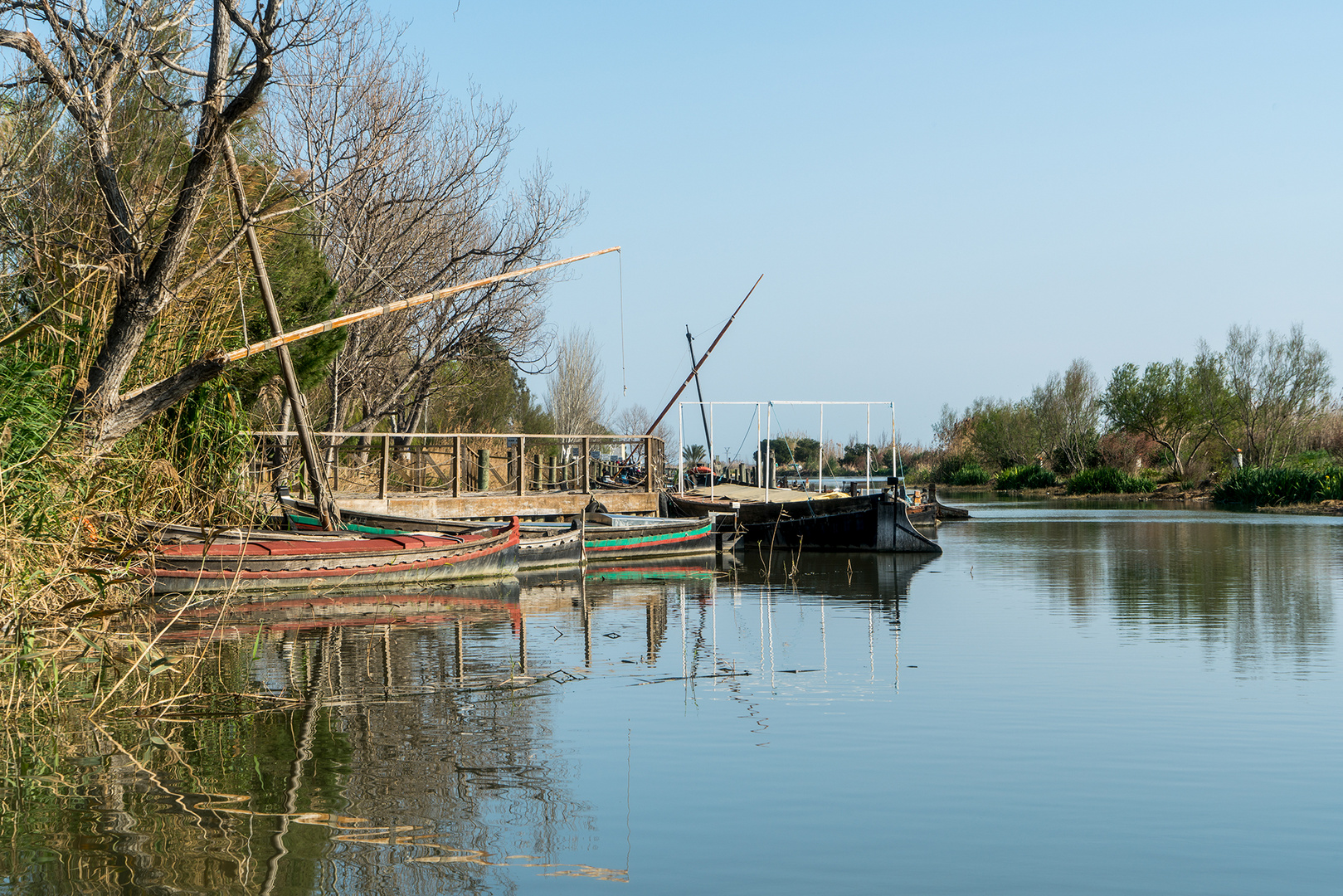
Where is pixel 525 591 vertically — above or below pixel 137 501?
below

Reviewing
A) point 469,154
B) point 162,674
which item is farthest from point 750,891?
point 469,154

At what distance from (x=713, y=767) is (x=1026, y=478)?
72.0 meters

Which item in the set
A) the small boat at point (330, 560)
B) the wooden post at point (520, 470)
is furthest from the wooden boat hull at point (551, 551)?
the wooden post at point (520, 470)

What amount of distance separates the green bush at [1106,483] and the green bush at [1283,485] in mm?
9678

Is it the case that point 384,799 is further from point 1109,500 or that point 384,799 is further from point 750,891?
point 1109,500

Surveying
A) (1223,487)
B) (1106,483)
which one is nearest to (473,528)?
(1223,487)

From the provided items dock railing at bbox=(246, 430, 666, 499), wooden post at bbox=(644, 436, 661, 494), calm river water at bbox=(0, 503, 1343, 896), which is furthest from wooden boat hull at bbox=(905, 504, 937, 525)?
calm river water at bbox=(0, 503, 1343, 896)

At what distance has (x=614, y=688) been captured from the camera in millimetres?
10484

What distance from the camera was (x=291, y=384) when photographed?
15227mm

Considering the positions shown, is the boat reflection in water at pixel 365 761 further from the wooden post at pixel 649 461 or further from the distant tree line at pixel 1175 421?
the distant tree line at pixel 1175 421

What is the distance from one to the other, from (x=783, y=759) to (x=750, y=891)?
8.38 ft

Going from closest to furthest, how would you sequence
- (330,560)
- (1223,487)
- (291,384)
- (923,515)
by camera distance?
(291,384) < (330,560) < (923,515) < (1223,487)

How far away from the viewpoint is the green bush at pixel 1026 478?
2940 inches

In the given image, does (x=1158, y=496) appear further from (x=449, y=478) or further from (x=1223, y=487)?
(x=449, y=478)
